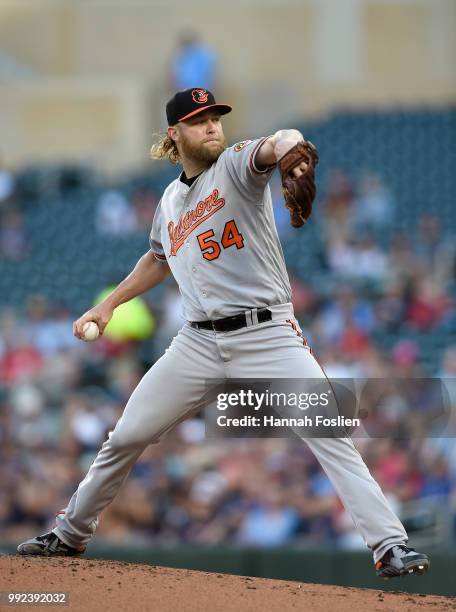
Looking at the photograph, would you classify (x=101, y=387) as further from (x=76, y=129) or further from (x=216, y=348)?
(x=76, y=129)

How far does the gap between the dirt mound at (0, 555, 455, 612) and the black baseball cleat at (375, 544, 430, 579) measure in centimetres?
14

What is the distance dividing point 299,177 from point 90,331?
4.07ft

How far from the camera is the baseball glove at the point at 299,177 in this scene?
11.4ft

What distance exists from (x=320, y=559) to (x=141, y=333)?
3573 mm

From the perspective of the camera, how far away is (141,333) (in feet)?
31.6

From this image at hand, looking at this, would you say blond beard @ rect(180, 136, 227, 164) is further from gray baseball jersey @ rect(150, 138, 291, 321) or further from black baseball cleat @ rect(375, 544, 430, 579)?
black baseball cleat @ rect(375, 544, 430, 579)

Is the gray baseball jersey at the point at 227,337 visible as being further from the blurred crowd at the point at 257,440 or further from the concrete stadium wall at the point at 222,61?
the concrete stadium wall at the point at 222,61

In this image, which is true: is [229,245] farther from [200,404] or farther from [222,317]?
[200,404]

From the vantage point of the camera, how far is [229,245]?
400cm

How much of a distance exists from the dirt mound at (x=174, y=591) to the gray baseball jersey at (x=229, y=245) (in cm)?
93

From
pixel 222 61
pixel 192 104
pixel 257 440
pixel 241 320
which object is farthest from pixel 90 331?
pixel 222 61

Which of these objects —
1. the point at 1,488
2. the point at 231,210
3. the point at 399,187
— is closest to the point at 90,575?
the point at 231,210

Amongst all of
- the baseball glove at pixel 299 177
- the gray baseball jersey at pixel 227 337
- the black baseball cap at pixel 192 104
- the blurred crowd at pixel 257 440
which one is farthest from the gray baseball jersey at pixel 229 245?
the blurred crowd at pixel 257 440

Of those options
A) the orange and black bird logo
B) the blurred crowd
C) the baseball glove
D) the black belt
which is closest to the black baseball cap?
the orange and black bird logo
